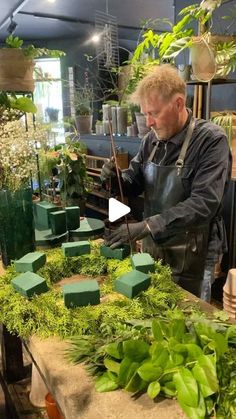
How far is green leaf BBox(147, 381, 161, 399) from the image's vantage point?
0.75 metres

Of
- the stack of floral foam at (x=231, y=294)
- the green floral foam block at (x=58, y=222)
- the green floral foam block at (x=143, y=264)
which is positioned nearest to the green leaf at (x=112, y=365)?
the green floral foam block at (x=143, y=264)

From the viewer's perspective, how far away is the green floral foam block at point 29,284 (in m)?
1.15

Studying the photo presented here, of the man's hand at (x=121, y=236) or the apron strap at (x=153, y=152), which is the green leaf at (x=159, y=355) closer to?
the man's hand at (x=121, y=236)

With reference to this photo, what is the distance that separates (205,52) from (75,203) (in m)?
1.40

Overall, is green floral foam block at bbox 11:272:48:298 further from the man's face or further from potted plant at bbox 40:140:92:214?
potted plant at bbox 40:140:92:214

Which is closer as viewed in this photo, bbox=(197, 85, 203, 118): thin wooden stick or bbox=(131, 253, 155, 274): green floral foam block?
bbox=(131, 253, 155, 274): green floral foam block

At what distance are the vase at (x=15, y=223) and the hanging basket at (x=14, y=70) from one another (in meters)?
0.52

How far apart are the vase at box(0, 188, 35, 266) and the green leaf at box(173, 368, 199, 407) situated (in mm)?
903

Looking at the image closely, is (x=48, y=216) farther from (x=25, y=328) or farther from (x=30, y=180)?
(x=25, y=328)

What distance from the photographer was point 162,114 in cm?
175

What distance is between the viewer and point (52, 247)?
162 centimetres

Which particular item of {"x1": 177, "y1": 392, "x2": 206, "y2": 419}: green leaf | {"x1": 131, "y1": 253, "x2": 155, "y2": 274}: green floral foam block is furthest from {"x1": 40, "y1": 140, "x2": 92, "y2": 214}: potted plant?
{"x1": 177, "y1": 392, "x2": 206, "y2": 419}: green leaf

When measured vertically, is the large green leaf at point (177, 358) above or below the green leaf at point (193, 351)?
below

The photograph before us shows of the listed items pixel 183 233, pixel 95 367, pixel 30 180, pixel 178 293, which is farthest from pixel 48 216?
pixel 95 367
